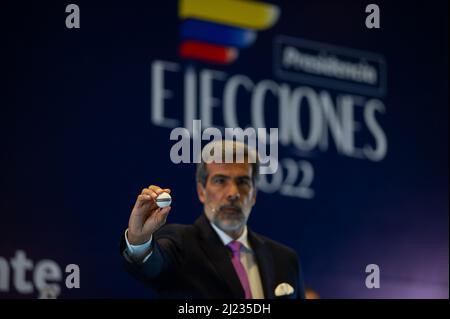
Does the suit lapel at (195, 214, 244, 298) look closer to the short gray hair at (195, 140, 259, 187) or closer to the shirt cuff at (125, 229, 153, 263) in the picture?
the short gray hair at (195, 140, 259, 187)

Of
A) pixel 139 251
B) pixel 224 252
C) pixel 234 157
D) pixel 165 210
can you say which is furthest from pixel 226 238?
pixel 165 210

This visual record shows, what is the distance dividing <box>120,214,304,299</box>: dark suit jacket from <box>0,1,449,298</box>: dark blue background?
150 centimetres

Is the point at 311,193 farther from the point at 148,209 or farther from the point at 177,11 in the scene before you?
the point at 148,209

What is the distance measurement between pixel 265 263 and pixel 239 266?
0.10 metres

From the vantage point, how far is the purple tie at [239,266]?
359 centimetres

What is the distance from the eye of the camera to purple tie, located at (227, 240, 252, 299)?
3594mm

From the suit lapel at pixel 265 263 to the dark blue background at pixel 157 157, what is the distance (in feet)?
5.05

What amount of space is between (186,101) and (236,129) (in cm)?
33

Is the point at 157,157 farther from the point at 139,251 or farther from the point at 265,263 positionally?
the point at 139,251

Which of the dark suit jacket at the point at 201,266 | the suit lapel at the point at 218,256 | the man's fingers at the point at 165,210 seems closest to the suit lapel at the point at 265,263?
the dark suit jacket at the point at 201,266

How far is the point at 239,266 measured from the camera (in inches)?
144

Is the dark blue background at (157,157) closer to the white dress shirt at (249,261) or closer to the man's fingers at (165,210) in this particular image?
the white dress shirt at (249,261)
